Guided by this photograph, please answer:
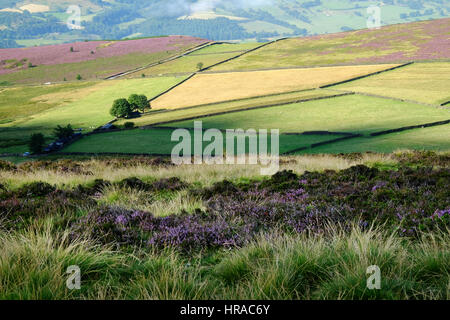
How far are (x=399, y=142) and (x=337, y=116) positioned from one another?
779 inches

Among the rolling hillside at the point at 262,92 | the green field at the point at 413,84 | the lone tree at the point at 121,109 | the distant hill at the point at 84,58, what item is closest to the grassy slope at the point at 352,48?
the rolling hillside at the point at 262,92

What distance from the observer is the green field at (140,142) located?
42625 mm

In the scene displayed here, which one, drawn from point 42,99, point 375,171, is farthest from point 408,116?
point 42,99

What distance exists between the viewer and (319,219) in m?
8.23

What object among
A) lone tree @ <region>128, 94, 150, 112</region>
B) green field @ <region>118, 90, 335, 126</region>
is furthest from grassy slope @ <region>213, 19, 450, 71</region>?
lone tree @ <region>128, 94, 150, 112</region>

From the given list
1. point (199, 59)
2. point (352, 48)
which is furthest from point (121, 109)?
point (352, 48)

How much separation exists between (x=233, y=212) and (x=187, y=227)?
163 cm

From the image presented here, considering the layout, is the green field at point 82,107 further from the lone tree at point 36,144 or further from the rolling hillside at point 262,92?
the lone tree at point 36,144

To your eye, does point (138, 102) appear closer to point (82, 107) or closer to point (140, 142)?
point (82, 107)

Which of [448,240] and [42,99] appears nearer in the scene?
[448,240]

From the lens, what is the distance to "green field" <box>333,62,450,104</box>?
6444cm

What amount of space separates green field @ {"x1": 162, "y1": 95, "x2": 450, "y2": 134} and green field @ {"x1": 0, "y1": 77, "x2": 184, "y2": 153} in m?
24.7

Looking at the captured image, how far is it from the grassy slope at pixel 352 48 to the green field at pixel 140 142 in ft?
239
